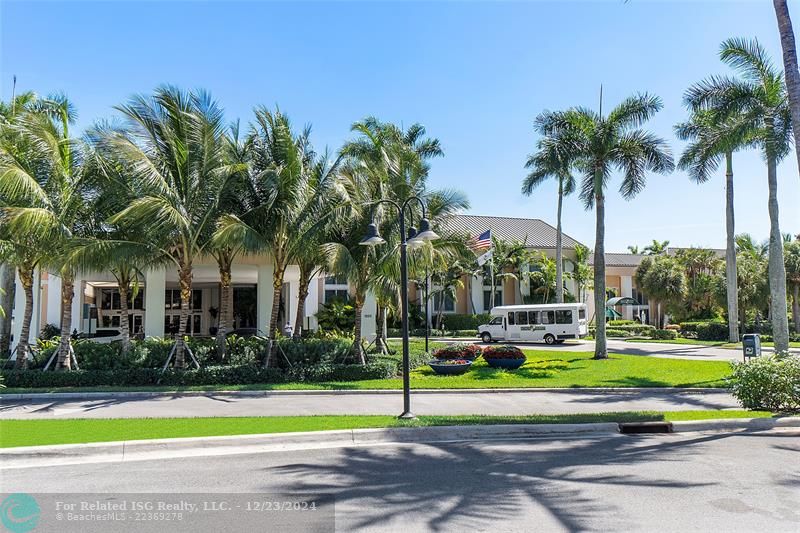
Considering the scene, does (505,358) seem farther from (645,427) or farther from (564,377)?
(645,427)

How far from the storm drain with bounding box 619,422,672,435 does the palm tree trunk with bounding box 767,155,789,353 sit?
9119 mm

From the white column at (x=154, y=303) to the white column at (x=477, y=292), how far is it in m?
31.5

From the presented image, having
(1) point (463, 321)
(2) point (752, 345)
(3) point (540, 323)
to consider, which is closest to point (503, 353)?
(2) point (752, 345)

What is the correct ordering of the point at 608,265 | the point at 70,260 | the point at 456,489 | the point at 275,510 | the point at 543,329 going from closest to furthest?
the point at 275,510 < the point at 456,489 < the point at 70,260 < the point at 543,329 < the point at 608,265

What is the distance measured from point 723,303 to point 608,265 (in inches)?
739

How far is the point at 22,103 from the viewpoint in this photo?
67.2 ft

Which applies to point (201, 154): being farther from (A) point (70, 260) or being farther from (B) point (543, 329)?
(B) point (543, 329)

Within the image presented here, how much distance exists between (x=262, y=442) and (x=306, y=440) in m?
0.70

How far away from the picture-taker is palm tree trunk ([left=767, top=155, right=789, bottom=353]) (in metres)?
17.7

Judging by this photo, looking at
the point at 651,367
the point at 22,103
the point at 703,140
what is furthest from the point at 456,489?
the point at 22,103

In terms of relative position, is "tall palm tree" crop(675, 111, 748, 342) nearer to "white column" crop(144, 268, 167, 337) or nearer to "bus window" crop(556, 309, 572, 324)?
"bus window" crop(556, 309, 572, 324)

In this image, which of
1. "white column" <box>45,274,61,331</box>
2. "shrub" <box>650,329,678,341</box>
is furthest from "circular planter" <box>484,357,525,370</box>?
A: "shrub" <box>650,329,678,341</box>

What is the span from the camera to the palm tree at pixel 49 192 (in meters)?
15.2

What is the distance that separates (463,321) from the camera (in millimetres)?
46344
